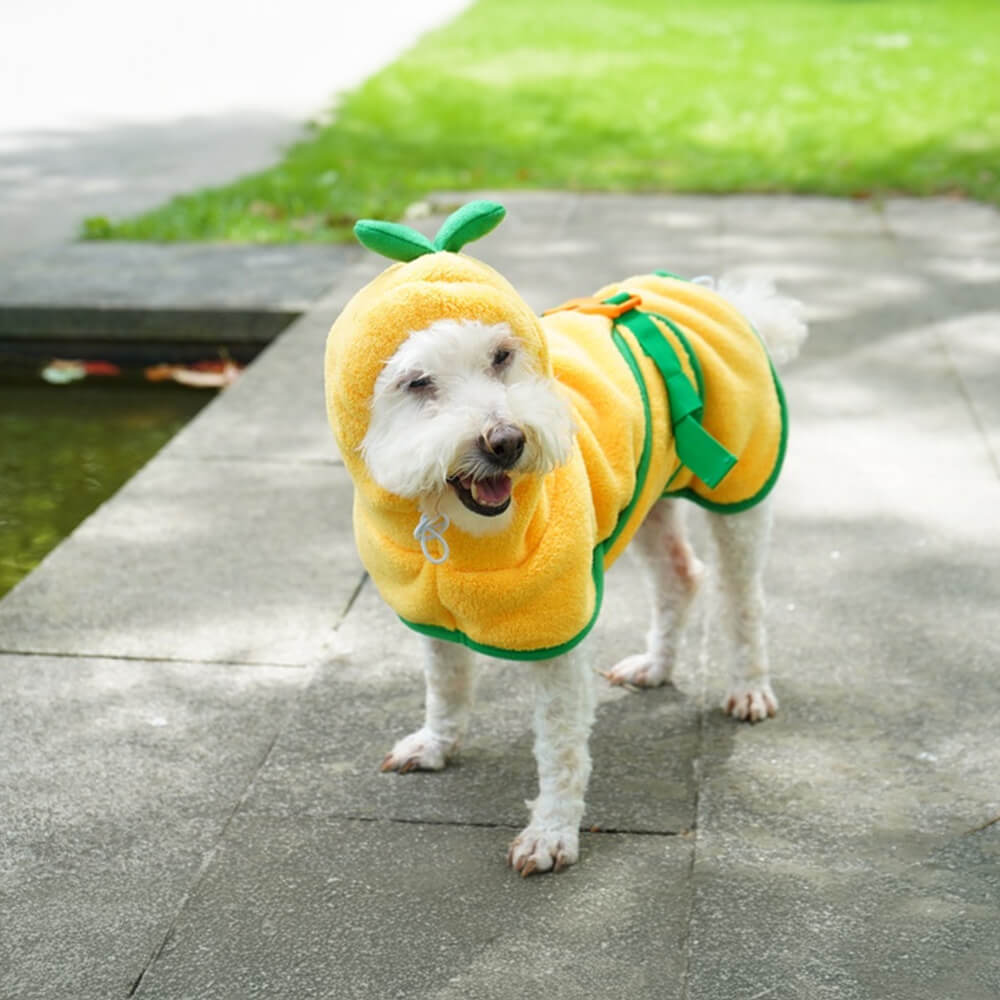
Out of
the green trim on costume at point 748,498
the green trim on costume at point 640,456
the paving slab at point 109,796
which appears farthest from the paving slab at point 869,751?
the paving slab at point 109,796

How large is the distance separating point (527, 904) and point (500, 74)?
12467 millimetres

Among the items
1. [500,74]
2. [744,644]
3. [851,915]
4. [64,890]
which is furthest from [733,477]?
[500,74]

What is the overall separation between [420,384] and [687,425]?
875mm

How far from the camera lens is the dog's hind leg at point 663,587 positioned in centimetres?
377

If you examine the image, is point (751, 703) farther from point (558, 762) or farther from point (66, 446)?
point (66, 446)

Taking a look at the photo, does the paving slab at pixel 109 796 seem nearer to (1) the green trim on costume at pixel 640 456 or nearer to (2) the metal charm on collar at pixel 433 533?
(2) the metal charm on collar at pixel 433 533

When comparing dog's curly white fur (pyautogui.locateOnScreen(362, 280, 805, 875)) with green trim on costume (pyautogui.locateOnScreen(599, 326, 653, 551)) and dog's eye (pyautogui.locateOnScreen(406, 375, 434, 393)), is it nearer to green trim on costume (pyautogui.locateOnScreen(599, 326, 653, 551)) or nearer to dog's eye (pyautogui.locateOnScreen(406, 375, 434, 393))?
dog's eye (pyautogui.locateOnScreen(406, 375, 434, 393))

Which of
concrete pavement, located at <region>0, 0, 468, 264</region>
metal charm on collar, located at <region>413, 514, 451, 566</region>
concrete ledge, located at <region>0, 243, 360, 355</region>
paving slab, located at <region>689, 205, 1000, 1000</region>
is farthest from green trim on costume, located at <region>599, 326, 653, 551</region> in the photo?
concrete pavement, located at <region>0, 0, 468, 264</region>

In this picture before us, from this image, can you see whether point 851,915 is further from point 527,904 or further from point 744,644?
point 744,644

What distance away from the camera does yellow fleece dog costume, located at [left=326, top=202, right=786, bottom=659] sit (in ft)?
8.84

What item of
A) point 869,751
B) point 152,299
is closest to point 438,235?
point 869,751

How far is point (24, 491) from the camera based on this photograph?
5.53 metres

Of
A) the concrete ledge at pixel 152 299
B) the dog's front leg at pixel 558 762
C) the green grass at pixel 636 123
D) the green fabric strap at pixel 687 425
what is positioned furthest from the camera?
the green grass at pixel 636 123

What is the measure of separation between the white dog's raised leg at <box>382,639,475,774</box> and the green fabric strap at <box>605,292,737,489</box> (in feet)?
2.34
